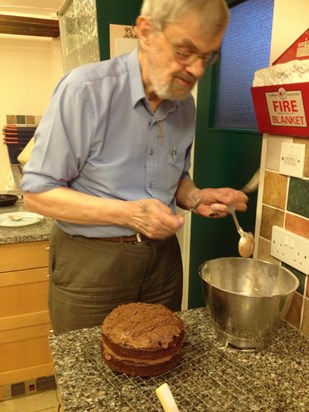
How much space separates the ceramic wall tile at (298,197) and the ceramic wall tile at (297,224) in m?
0.01

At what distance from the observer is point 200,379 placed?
2.45 feet

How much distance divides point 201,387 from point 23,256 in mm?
1270

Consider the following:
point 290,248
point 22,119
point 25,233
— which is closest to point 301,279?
point 290,248

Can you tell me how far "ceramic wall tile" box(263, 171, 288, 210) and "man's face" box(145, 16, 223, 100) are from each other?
31 cm

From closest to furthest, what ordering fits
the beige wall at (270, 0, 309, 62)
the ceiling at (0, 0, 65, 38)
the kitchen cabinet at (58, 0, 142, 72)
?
the beige wall at (270, 0, 309, 62)
the kitchen cabinet at (58, 0, 142, 72)
the ceiling at (0, 0, 65, 38)

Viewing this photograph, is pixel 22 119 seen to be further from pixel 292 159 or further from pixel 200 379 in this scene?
pixel 200 379

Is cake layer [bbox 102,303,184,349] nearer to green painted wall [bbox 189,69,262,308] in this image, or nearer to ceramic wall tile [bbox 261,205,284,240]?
ceramic wall tile [bbox 261,205,284,240]

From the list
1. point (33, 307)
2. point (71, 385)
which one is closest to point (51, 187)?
point (71, 385)

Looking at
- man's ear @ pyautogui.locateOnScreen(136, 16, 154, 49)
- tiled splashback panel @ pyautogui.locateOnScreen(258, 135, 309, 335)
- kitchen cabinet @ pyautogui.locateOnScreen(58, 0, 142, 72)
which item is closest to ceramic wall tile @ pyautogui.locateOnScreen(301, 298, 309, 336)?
tiled splashback panel @ pyautogui.locateOnScreen(258, 135, 309, 335)

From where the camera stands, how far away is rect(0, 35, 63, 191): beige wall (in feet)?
10.2

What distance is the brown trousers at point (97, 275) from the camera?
1.06 meters

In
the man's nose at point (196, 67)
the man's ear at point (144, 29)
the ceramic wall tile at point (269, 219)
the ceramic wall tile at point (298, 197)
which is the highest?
the man's ear at point (144, 29)

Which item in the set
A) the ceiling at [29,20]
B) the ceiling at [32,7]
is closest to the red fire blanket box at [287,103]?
the ceiling at [32,7]

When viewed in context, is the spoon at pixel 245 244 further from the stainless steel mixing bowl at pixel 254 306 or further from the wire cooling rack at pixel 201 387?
the wire cooling rack at pixel 201 387
